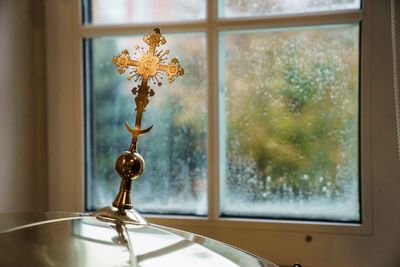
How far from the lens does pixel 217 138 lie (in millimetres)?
1064

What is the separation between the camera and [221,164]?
42.4 inches

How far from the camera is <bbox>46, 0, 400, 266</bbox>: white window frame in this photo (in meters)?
0.98

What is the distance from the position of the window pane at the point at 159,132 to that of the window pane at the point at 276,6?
0.08 m

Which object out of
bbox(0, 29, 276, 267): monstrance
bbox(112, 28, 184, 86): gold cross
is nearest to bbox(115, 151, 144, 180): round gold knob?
bbox(0, 29, 276, 267): monstrance

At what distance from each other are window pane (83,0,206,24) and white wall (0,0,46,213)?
118mm

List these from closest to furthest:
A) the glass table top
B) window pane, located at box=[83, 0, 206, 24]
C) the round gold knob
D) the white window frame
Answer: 1. the glass table top
2. the round gold knob
3. the white window frame
4. window pane, located at box=[83, 0, 206, 24]

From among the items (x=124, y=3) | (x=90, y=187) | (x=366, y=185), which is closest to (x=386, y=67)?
(x=366, y=185)

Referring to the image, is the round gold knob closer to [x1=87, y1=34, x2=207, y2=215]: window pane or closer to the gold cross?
the gold cross

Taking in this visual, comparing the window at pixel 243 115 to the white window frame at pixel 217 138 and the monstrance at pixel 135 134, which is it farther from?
the monstrance at pixel 135 134

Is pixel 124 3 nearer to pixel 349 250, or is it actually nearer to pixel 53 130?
pixel 53 130

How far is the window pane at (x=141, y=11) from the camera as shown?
1.09m

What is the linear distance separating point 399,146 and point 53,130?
0.70m

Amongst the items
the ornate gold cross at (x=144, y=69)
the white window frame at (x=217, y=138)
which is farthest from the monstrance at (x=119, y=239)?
the white window frame at (x=217, y=138)

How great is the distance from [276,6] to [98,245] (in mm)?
613
